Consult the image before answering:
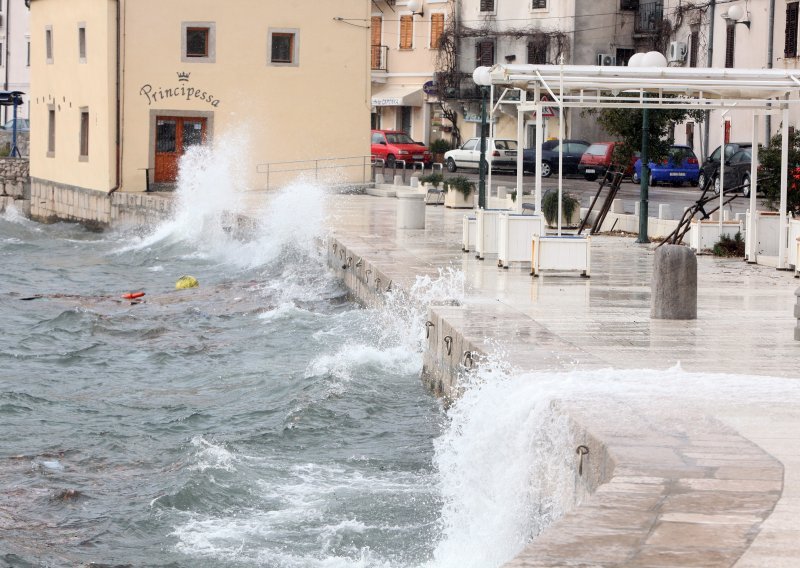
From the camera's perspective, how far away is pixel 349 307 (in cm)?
1931

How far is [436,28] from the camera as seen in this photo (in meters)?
58.3

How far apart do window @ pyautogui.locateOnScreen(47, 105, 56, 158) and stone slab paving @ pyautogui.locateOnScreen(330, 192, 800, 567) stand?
22.8 m

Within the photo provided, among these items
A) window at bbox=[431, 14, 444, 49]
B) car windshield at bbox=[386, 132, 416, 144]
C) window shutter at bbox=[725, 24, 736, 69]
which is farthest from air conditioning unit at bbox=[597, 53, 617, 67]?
window shutter at bbox=[725, 24, 736, 69]

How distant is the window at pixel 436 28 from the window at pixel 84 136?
23.1m

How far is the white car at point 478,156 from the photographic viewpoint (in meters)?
45.8

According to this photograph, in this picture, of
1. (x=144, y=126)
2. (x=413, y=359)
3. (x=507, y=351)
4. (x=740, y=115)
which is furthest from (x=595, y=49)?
(x=507, y=351)

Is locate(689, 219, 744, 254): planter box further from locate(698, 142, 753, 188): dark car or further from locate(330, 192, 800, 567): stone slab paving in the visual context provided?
locate(698, 142, 753, 188): dark car

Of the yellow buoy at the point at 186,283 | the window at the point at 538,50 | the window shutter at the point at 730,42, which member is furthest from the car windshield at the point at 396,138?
the yellow buoy at the point at 186,283

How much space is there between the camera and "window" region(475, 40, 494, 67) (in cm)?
5600

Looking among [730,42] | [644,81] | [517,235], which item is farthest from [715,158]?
[517,235]

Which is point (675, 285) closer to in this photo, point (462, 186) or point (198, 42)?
point (462, 186)

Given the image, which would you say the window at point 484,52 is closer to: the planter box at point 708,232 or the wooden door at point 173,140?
the wooden door at point 173,140

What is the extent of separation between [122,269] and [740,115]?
2213 centimetres

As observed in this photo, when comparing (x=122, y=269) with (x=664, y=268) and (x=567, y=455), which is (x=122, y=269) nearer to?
(x=664, y=268)
